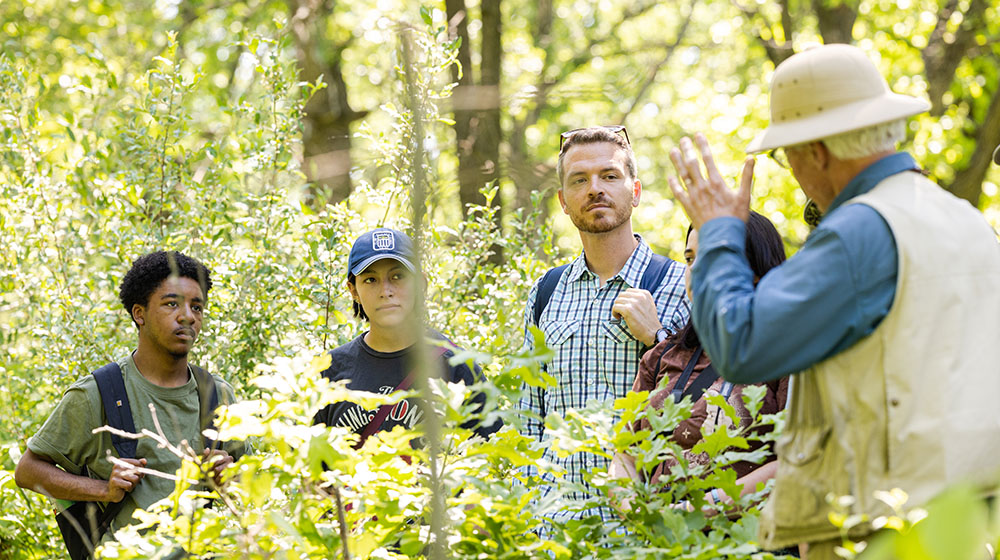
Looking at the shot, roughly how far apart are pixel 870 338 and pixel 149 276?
3180 millimetres

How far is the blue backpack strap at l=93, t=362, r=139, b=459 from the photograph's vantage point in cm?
380

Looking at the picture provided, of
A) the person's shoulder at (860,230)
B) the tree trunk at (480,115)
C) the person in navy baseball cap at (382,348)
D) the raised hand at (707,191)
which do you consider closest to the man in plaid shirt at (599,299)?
the person in navy baseball cap at (382,348)

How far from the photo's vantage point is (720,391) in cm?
298

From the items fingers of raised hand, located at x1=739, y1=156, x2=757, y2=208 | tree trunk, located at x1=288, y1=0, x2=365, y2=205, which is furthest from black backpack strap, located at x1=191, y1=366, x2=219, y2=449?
tree trunk, located at x1=288, y1=0, x2=365, y2=205

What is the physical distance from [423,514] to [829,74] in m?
1.42

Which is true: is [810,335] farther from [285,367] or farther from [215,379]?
[215,379]

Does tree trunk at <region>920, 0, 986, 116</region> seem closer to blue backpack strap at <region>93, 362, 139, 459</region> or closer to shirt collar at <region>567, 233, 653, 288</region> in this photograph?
shirt collar at <region>567, 233, 653, 288</region>

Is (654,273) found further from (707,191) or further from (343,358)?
(707,191)

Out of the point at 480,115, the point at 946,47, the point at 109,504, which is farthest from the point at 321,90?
the point at 109,504

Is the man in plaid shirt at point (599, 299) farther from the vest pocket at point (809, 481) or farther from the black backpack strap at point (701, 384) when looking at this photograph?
the vest pocket at point (809, 481)

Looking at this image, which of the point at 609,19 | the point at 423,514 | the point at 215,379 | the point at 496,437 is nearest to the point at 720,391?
the point at 496,437

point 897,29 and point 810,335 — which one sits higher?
point 897,29

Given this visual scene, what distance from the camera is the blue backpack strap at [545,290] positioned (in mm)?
3918

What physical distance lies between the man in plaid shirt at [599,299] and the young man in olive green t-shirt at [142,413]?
1.20 m
